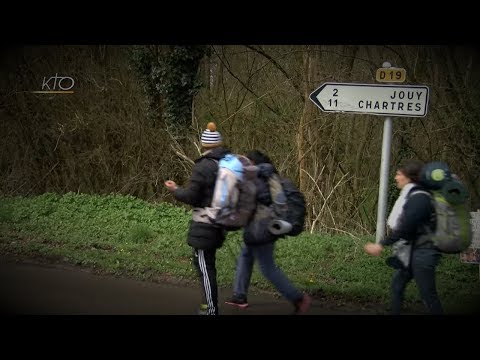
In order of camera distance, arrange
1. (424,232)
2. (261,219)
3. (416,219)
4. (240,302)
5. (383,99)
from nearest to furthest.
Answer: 1. (416,219)
2. (424,232)
3. (261,219)
4. (240,302)
5. (383,99)


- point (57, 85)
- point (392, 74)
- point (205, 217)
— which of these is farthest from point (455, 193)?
point (57, 85)

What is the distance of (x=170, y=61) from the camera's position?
10.7 meters

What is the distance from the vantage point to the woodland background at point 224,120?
9789 mm

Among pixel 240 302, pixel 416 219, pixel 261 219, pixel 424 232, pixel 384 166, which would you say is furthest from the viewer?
pixel 384 166

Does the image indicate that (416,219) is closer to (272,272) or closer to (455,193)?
(455,193)

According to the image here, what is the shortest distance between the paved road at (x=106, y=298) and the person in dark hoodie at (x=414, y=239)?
1.05 meters

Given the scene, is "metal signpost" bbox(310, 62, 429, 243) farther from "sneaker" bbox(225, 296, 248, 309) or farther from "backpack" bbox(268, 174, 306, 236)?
"sneaker" bbox(225, 296, 248, 309)

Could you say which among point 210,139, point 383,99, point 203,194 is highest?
point 383,99

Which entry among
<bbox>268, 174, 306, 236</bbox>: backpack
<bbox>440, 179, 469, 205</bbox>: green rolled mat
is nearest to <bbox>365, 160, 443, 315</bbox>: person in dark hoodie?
<bbox>440, 179, 469, 205</bbox>: green rolled mat

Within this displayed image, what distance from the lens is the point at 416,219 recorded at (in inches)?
204

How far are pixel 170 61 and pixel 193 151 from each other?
1.69 m

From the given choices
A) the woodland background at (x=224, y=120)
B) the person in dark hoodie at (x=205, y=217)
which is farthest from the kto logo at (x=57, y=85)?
the person in dark hoodie at (x=205, y=217)

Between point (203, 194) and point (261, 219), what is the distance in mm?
592

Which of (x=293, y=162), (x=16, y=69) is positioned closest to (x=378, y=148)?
(x=293, y=162)
